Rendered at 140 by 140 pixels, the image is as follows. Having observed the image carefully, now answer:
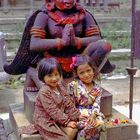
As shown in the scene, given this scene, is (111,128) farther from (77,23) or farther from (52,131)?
(77,23)

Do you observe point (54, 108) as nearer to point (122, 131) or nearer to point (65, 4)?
point (122, 131)

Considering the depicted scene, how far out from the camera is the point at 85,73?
2.99 m

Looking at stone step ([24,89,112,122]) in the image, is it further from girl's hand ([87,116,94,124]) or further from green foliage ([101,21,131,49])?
green foliage ([101,21,131,49])

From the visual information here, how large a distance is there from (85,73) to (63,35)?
0.40m

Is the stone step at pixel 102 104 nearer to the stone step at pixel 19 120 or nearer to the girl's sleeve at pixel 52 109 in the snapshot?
Result: the stone step at pixel 19 120

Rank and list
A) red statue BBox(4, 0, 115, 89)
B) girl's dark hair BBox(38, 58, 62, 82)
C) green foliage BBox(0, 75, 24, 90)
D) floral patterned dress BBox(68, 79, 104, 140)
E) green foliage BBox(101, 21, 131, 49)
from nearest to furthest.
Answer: girl's dark hair BBox(38, 58, 62, 82)
floral patterned dress BBox(68, 79, 104, 140)
red statue BBox(4, 0, 115, 89)
green foliage BBox(0, 75, 24, 90)
green foliage BBox(101, 21, 131, 49)

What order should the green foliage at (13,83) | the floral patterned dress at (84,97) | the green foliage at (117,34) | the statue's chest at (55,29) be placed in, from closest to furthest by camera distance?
the floral patterned dress at (84,97), the statue's chest at (55,29), the green foliage at (13,83), the green foliage at (117,34)

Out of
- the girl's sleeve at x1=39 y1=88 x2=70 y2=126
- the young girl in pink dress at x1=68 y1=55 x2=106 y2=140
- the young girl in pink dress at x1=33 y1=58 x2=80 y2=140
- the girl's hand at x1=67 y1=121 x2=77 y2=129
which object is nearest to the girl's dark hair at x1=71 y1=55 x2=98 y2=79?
the young girl in pink dress at x1=68 y1=55 x2=106 y2=140

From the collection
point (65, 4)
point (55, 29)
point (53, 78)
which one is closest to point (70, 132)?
point (53, 78)

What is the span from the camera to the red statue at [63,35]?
3.20 meters

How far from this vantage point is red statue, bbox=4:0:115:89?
3203 millimetres

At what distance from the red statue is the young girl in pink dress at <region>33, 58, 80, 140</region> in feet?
1.10

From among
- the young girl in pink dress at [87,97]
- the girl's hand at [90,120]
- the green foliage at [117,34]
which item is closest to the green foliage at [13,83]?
the green foliage at [117,34]

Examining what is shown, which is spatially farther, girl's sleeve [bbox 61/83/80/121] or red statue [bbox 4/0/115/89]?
red statue [bbox 4/0/115/89]
